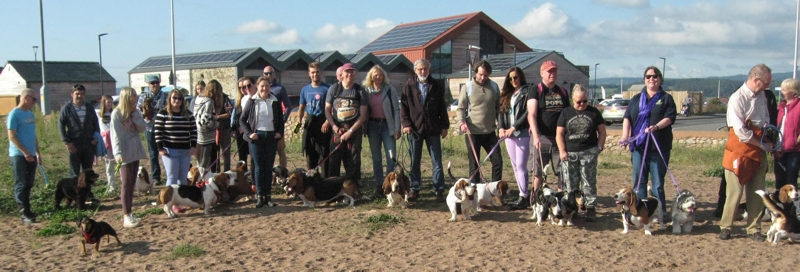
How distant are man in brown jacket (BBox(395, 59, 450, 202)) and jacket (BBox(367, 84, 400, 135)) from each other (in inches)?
5.2

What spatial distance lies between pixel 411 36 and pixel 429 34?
6.12ft

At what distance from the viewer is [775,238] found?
18.6ft

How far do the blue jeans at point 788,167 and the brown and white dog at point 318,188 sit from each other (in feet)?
15.5

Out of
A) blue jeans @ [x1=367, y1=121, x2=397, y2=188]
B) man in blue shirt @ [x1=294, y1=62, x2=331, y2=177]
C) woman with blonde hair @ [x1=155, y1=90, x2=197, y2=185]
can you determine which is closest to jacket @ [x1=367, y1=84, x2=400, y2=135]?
blue jeans @ [x1=367, y1=121, x2=397, y2=188]

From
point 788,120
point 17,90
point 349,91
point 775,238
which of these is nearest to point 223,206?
point 349,91

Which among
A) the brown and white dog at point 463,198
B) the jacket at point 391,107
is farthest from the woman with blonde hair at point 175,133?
the brown and white dog at point 463,198

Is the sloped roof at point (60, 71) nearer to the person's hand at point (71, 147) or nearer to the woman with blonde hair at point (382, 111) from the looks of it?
the person's hand at point (71, 147)

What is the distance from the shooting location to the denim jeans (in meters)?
7.76

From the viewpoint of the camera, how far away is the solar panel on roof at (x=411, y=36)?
45250mm

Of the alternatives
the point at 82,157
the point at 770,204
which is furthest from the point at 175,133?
the point at 770,204

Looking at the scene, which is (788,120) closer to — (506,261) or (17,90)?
(506,261)

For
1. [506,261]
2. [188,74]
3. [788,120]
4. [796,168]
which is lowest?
[506,261]

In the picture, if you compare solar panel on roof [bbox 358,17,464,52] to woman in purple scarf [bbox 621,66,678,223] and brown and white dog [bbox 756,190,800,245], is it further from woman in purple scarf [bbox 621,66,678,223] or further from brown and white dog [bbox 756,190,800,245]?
brown and white dog [bbox 756,190,800,245]

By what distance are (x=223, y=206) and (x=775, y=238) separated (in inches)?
234
